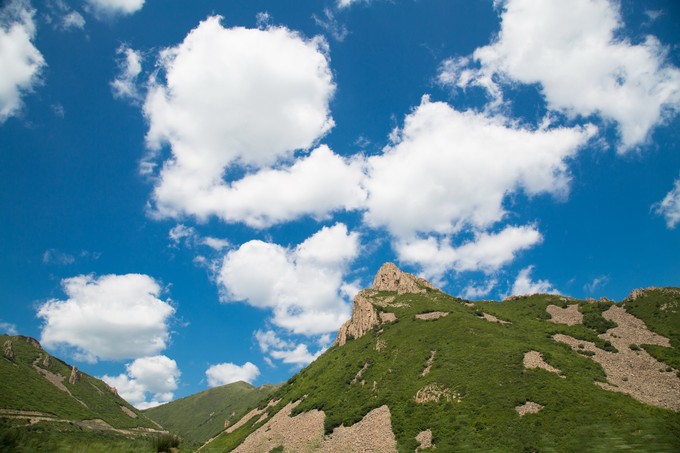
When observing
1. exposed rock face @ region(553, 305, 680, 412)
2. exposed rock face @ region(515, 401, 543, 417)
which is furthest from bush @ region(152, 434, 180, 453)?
exposed rock face @ region(553, 305, 680, 412)

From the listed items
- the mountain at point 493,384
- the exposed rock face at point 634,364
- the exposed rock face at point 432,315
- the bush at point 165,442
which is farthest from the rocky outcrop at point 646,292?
the bush at point 165,442

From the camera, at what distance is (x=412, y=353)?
99.9 metres

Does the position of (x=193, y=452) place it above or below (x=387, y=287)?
below

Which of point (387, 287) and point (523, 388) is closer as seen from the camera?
point (523, 388)

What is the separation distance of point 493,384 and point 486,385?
1259mm

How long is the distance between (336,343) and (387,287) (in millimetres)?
38315

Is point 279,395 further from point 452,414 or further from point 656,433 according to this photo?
point 656,433

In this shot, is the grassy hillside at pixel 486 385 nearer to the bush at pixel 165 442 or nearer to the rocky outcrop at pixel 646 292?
the rocky outcrop at pixel 646 292

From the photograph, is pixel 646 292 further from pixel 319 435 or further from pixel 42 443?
pixel 42 443

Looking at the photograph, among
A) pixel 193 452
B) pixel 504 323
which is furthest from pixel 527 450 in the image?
pixel 504 323

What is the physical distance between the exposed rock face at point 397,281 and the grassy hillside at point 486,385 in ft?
65.2

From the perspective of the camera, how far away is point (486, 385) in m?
72.7

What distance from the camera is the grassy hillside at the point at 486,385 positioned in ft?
171

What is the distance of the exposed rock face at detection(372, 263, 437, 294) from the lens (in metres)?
163
